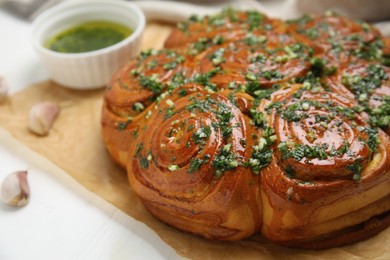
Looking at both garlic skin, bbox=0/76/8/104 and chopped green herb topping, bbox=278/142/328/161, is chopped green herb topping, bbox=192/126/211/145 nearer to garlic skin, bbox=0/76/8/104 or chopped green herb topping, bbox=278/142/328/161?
chopped green herb topping, bbox=278/142/328/161

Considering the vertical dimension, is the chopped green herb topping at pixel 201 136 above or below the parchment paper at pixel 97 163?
above

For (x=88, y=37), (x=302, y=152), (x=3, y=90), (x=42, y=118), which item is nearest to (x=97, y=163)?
(x=42, y=118)

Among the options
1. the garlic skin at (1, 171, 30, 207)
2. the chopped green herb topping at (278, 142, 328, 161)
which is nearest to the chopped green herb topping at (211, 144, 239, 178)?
the chopped green herb topping at (278, 142, 328, 161)

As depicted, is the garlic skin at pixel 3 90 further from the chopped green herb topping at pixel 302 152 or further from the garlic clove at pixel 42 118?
the chopped green herb topping at pixel 302 152

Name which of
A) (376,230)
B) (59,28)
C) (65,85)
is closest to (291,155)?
(376,230)

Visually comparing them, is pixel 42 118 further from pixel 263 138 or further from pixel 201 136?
pixel 263 138

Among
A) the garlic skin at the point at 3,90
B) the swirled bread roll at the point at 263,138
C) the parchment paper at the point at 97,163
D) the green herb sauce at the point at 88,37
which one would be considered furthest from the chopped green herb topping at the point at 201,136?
the garlic skin at the point at 3,90

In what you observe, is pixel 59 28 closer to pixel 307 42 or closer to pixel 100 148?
pixel 100 148
